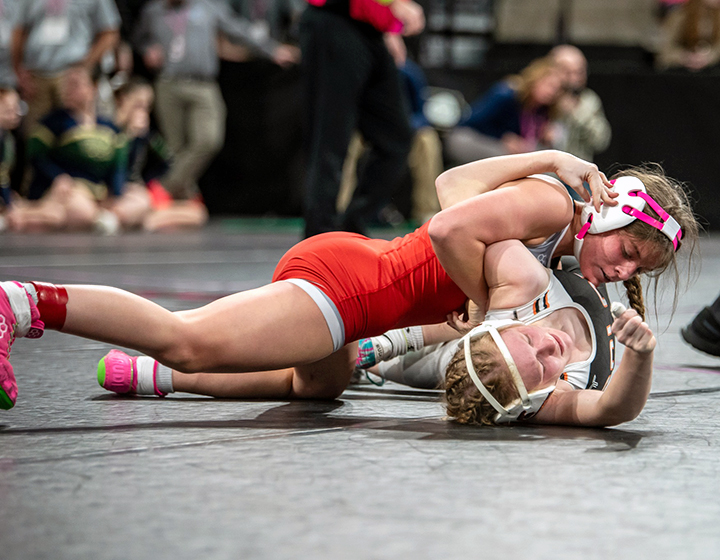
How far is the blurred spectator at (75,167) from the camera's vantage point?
656 cm

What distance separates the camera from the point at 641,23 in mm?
8672

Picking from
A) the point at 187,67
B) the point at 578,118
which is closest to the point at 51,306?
the point at 187,67

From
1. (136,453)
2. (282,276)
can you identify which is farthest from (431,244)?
(136,453)

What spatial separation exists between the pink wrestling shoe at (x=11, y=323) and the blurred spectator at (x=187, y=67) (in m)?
5.96

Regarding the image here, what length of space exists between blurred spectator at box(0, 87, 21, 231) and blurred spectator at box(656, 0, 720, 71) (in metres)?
5.32

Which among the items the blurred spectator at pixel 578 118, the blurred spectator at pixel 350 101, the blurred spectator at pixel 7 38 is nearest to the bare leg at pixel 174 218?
the blurred spectator at pixel 7 38

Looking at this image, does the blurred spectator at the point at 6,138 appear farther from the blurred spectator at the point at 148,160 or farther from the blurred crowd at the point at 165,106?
the blurred spectator at the point at 148,160

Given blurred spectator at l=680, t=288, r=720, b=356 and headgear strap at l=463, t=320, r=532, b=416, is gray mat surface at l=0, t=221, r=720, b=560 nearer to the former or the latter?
headgear strap at l=463, t=320, r=532, b=416

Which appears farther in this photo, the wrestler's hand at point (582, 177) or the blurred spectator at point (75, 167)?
the blurred spectator at point (75, 167)

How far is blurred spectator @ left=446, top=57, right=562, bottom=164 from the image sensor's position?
637cm

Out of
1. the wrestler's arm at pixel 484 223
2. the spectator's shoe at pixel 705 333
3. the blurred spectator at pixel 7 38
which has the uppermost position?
the blurred spectator at pixel 7 38

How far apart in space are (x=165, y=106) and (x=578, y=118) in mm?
3319

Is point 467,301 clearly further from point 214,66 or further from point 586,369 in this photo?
point 214,66

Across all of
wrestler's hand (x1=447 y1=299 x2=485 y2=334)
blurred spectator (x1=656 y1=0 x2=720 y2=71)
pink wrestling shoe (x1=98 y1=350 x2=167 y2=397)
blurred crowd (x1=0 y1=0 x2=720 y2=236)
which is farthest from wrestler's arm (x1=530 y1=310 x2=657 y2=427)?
blurred spectator (x1=656 y1=0 x2=720 y2=71)
